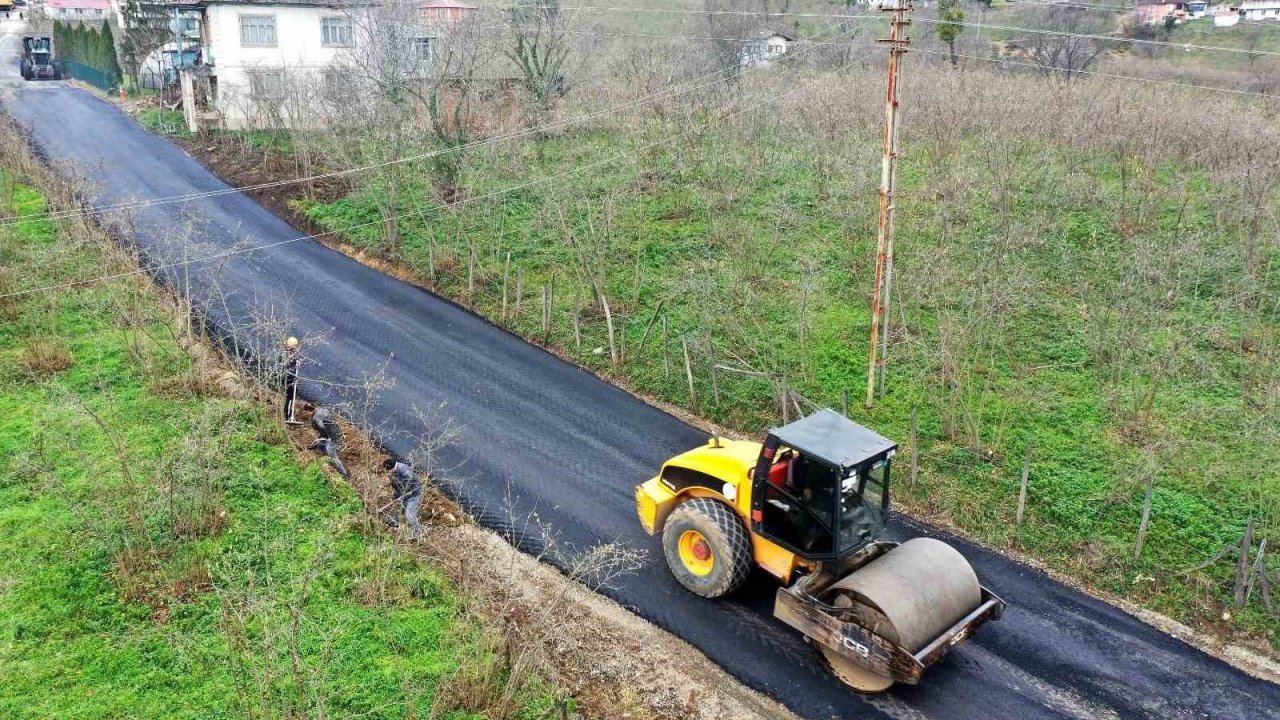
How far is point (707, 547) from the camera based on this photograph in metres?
10.2

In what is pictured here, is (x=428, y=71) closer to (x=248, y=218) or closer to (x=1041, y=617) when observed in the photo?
(x=248, y=218)

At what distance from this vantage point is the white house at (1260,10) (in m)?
43.6

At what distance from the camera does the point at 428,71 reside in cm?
2584

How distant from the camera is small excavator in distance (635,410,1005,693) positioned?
339 inches

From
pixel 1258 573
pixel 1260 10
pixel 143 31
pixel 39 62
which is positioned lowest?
pixel 1258 573

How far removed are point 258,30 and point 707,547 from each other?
3199 cm

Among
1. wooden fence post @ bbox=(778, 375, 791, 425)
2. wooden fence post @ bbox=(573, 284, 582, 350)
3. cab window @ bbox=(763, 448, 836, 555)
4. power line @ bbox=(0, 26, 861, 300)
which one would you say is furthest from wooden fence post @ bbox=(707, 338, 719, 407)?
power line @ bbox=(0, 26, 861, 300)

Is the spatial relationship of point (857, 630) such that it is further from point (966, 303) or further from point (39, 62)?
point (39, 62)

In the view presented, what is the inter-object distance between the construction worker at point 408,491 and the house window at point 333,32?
27.3 m

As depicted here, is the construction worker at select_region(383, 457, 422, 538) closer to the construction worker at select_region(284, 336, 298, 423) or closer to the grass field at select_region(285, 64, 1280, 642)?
the construction worker at select_region(284, 336, 298, 423)

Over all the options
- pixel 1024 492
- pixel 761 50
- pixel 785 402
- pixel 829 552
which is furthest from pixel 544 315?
pixel 761 50

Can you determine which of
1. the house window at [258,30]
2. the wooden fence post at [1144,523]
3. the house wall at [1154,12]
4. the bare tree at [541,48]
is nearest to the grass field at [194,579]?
the wooden fence post at [1144,523]

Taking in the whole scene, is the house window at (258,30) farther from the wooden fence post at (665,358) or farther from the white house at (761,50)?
the wooden fence post at (665,358)

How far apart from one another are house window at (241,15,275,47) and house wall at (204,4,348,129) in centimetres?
14
